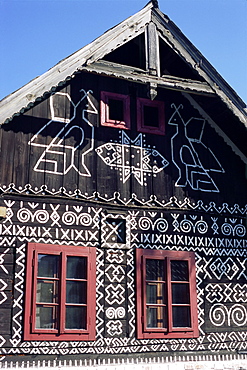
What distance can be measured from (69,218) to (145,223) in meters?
1.55

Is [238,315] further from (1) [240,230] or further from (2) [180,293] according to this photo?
(1) [240,230]

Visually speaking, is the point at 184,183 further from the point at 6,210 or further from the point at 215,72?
the point at 6,210

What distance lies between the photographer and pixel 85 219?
1034cm

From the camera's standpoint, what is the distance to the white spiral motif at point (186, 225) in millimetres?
11133

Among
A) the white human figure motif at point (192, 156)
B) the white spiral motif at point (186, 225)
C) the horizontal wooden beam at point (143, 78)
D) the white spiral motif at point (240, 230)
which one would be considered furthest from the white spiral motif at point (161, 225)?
the horizontal wooden beam at point (143, 78)

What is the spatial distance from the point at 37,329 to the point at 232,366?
3.95m

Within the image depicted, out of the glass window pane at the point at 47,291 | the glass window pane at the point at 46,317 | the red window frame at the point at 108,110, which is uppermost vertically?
the red window frame at the point at 108,110

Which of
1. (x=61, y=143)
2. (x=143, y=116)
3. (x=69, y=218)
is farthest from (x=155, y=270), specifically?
(x=143, y=116)

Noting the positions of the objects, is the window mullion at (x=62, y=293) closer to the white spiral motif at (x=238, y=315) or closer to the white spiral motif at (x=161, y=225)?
the white spiral motif at (x=161, y=225)

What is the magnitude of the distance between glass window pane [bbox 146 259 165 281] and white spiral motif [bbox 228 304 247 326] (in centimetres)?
162

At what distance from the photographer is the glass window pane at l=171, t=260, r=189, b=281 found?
1076 cm

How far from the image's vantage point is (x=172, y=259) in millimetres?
10727

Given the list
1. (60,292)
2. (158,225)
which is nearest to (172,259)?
(158,225)

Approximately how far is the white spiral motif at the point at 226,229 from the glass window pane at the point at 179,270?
1.18 m
